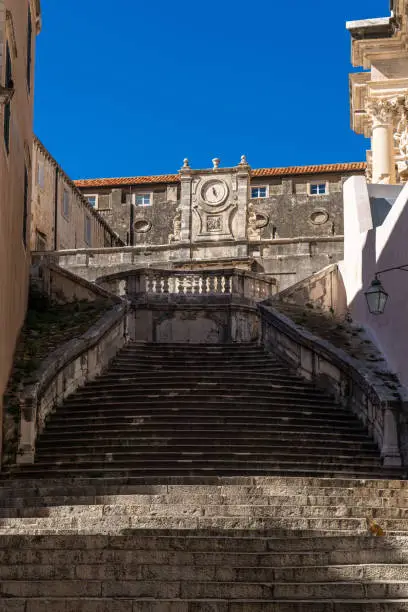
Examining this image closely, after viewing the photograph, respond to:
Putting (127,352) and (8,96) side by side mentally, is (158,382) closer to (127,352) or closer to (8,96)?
(127,352)

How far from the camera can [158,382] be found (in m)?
20.4

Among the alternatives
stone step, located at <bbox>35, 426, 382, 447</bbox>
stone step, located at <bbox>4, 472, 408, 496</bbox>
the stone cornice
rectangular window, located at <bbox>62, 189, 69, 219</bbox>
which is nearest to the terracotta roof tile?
the stone cornice

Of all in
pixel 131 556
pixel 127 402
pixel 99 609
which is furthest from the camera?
pixel 127 402

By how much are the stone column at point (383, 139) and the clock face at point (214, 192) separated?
12.8 meters

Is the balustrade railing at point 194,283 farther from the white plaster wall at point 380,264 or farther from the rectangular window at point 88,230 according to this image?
the rectangular window at point 88,230

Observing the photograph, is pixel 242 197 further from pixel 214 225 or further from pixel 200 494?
pixel 200 494

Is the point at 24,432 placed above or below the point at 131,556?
above

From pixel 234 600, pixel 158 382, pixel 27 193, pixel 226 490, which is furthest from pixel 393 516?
pixel 27 193

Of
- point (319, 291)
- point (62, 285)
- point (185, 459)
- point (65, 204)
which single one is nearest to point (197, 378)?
point (185, 459)

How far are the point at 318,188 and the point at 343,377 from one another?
39058 millimetres

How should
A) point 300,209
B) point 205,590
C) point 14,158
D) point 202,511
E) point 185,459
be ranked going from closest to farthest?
point 205,590 → point 202,511 → point 185,459 → point 14,158 → point 300,209

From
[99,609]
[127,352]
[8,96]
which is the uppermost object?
[8,96]

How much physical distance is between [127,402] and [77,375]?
5.27 ft

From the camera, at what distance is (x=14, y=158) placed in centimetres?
2041
